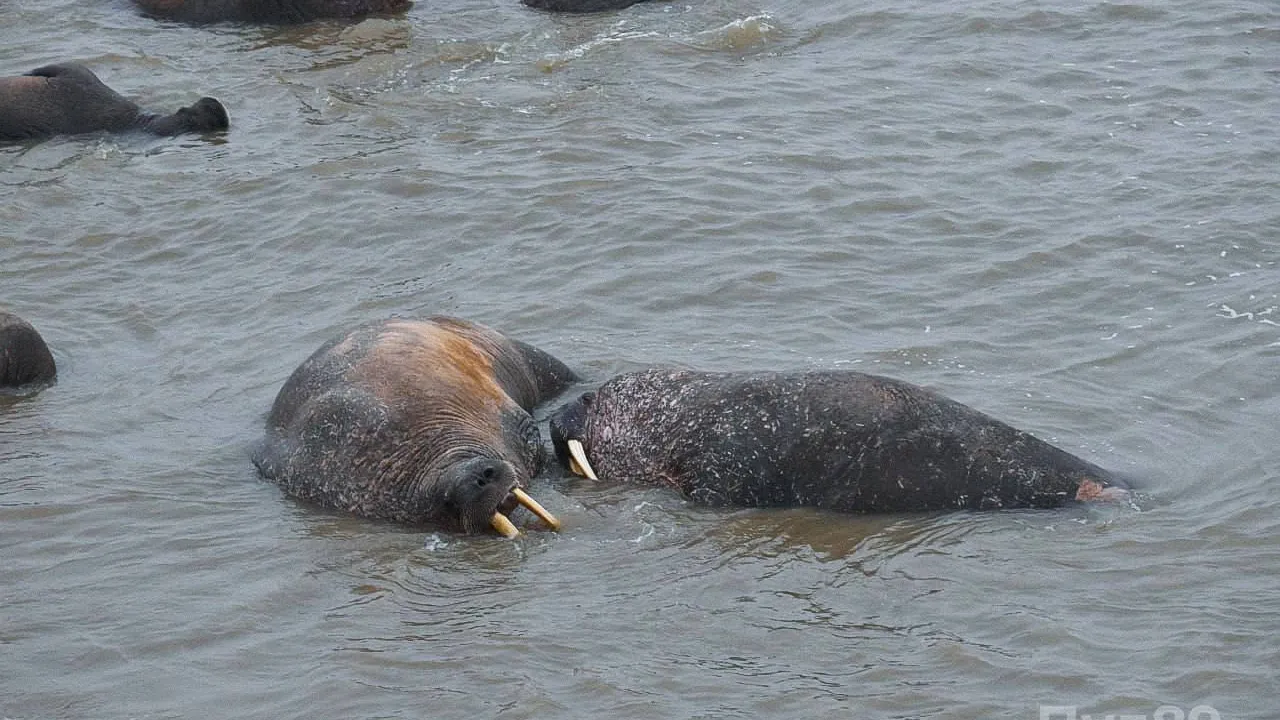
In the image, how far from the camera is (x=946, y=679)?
20.8 ft

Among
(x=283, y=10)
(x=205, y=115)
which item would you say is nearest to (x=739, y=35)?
(x=283, y=10)

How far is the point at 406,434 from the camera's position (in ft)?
27.5

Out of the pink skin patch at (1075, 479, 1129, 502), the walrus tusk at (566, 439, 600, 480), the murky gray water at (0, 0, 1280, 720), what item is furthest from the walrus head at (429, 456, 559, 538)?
the pink skin patch at (1075, 479, 1129, 502)

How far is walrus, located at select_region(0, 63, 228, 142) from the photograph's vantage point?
14.3 meters

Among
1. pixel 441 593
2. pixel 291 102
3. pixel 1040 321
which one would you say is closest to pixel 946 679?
pixel 441 593

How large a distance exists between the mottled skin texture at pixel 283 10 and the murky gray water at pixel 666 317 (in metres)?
0.27

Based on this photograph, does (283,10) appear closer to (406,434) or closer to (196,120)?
(196,120)

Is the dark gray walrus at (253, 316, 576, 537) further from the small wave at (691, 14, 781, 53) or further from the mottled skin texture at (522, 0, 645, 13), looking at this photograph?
the mottled skin texture at (522, 0, 645, 13)

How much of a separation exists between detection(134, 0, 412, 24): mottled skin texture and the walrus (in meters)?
2.58

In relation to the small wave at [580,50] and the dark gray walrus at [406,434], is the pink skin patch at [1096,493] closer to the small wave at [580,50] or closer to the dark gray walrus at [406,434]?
the dark gray walrus at [406,434]

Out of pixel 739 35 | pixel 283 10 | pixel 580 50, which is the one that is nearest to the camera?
pixel 580 50

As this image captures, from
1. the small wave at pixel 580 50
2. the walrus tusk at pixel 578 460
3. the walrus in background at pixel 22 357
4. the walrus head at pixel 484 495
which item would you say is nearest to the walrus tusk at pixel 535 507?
the walrus head at pixel 484 495

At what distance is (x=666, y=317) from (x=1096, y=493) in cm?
347

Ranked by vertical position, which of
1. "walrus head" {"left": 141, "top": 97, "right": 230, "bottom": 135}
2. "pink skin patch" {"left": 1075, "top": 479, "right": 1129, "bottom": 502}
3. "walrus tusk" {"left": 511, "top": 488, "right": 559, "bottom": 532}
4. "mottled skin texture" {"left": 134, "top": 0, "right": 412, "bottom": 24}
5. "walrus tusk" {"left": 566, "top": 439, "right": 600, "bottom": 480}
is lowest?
"walrus tusk" {"left": 566, "top": 439, "right": 600, "bottom": 480}
